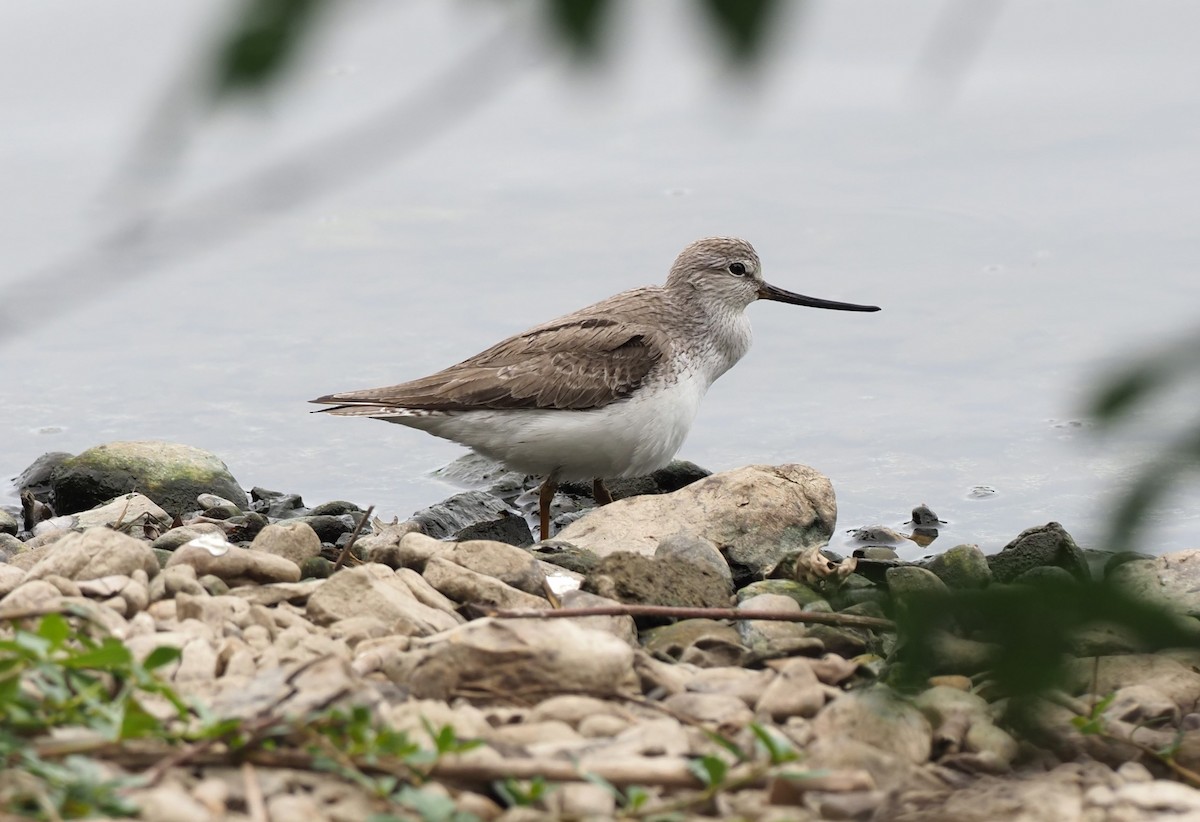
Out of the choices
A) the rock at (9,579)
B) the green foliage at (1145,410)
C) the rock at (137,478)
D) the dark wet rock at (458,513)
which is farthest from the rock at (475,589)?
the rock at (137,478)

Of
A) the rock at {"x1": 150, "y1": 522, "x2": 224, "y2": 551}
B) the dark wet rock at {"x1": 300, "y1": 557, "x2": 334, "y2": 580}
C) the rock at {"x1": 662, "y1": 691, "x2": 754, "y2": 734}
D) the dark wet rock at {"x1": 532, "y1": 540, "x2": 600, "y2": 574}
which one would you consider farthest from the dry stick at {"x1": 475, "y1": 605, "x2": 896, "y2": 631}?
the rock at {"x1": 150, "y1": 522, "x2": 224, "y2": 551}

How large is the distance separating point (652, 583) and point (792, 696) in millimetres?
1269

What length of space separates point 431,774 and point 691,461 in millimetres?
6068

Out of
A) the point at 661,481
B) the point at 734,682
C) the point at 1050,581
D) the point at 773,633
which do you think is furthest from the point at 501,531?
the point at 1050,581

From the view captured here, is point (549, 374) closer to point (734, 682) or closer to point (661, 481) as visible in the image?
point (661, 481)

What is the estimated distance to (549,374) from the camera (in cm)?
744

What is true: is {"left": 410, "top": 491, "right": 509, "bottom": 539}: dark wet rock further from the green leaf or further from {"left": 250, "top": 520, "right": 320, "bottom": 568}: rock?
the green leaf

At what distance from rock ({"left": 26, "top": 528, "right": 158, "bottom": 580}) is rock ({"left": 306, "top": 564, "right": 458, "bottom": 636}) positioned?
0.52 meters

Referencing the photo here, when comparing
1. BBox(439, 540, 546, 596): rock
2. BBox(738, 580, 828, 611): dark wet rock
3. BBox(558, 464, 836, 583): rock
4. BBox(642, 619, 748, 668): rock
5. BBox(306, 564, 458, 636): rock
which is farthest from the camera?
BBox(558, 464, 836, 583): rock

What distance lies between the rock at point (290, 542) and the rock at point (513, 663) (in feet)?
4.69

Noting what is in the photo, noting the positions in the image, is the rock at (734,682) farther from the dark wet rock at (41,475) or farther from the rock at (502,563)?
the dark wet rock at (41,475)

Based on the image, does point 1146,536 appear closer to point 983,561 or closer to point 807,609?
point 807,609

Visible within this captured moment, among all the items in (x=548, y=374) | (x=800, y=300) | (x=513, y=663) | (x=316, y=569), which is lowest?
(x=316, y=569)

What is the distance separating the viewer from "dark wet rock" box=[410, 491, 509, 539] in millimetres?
7941
